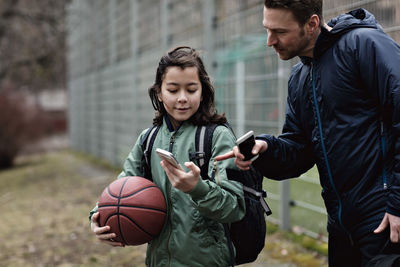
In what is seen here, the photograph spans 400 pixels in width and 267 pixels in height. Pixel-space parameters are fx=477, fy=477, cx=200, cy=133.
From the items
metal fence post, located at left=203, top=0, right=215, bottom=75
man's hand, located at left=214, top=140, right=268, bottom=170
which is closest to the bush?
metal fence post, located at left=203, top=0, right=215, bottom=75

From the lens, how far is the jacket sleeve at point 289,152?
98.4 inches

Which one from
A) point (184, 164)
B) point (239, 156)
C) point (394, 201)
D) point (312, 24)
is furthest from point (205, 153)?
point (394, 201)

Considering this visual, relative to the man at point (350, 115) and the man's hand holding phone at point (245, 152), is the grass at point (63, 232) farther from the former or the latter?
the man's hand holding phone at point (245, 152)

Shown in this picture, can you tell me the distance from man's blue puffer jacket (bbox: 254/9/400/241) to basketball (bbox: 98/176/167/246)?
2.88 feet

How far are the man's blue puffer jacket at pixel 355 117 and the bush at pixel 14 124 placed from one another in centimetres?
1504

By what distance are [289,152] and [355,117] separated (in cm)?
49

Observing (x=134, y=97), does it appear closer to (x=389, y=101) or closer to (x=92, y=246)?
(x=92, y=246)

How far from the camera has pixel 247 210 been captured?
8.02 ft

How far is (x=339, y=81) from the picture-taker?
2174mm

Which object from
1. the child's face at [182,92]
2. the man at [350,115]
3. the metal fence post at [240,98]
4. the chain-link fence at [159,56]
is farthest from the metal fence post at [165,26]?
the man at [350,115]

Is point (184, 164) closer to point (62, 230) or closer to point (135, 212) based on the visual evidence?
point (135, 212)

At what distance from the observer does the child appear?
2459 mm

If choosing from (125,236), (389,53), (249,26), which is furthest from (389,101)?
(249,26)

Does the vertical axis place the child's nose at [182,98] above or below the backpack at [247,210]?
above
